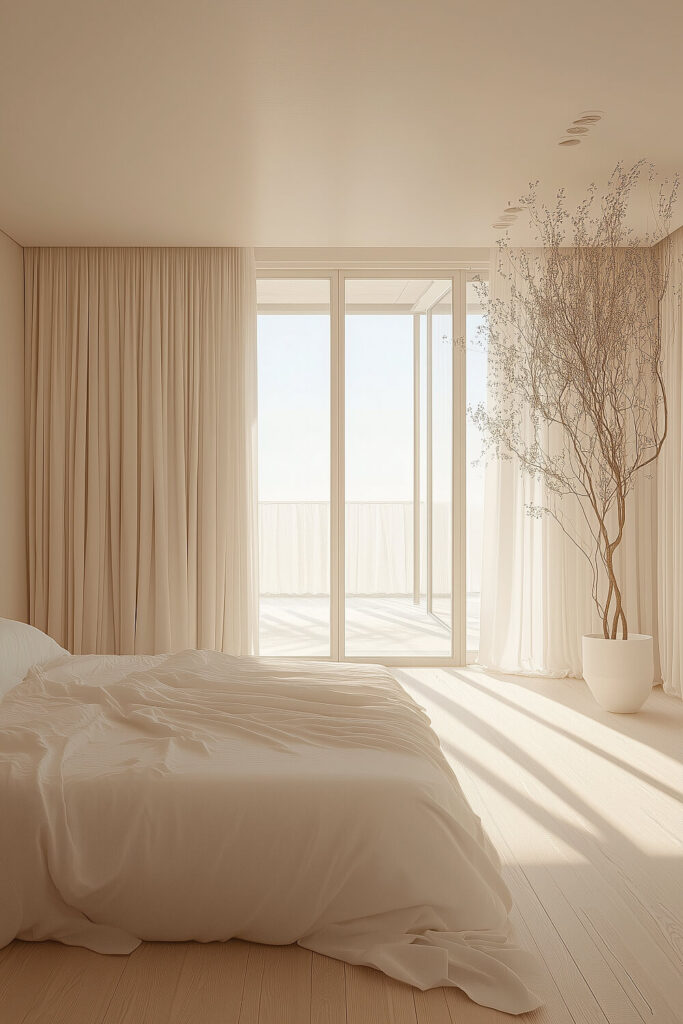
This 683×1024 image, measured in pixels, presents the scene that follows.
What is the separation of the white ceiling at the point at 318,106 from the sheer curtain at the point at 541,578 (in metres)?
1.64

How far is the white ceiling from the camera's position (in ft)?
9.70

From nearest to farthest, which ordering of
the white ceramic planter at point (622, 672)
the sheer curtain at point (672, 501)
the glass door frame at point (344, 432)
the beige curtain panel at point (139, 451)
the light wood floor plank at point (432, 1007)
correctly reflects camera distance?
1. the light wood floor plank at point (432, 1007)
2. the white ceramic planter at point (622, 672)
3. the sheer curtain at point (672, 501)
4. the beige curtain panel at point (139, 451)
5. the glass door frame at point (344, 432)

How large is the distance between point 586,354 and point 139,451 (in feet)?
9.62

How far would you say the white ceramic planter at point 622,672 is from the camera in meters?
4.86

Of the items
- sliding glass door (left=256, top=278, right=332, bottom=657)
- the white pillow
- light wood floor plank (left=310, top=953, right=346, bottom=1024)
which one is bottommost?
light wood floor plank (left=310, top=953, right=346, bottom=1024)

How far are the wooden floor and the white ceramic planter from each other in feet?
2.72

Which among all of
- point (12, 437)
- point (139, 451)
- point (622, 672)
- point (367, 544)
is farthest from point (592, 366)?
point (12, 437)

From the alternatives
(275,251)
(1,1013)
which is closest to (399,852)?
(1,1013)

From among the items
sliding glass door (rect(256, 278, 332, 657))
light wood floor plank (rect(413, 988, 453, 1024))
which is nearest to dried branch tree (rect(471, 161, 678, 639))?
sliding glass door (rect(256, 278, 332, 657))

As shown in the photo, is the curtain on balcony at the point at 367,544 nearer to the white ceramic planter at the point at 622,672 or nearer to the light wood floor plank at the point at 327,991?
the white ceramic planter at the point at 622,672

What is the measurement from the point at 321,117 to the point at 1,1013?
340 cm

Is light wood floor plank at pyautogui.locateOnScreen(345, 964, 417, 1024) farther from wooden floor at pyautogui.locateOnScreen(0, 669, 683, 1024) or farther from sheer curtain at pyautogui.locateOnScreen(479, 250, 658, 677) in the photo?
sheer curtain at pyautogui.locateOnScreen(479, 250, 658, 677)

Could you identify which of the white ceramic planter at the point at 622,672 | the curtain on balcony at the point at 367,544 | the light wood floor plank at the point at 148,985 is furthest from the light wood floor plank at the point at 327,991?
the curtain on balcony at the point at 367,544

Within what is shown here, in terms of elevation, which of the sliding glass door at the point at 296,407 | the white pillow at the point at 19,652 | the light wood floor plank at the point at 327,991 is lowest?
the light wood floor plank at the point at 327,991
